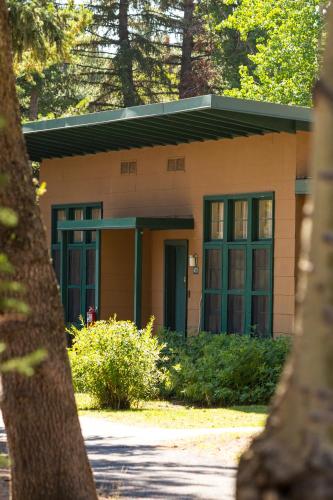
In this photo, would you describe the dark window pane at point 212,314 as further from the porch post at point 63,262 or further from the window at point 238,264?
the porch post at point 63,262

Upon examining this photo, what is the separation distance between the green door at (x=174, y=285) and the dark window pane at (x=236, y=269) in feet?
5.50

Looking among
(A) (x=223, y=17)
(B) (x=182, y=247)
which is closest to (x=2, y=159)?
(B) (x=182, y=247)

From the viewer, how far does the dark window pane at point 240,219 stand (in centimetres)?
2048

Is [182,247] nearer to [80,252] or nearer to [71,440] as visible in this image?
[80,252]

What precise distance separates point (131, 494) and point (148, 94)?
36.0 meters

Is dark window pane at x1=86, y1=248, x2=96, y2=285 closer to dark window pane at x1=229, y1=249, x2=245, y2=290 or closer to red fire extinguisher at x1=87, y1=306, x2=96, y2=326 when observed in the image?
red fire extinguisher at x1=87, y1=306, x2=96, y2=326

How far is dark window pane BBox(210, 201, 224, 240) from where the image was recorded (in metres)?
21.0

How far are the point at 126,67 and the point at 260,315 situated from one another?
25.4 m

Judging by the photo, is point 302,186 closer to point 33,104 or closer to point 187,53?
point 33,104

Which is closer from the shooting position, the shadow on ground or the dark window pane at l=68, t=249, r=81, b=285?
the shadow on ground

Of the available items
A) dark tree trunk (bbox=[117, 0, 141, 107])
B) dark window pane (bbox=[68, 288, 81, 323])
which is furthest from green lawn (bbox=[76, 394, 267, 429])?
dark tree trunk (bbox=[117, 0, 141, 107])

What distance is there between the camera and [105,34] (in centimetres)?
4503

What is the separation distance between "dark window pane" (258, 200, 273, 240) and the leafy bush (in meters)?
2.23

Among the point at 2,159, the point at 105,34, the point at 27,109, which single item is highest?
the point at 105,34
